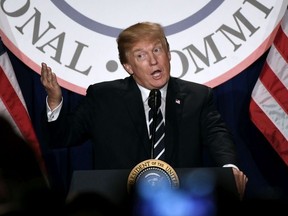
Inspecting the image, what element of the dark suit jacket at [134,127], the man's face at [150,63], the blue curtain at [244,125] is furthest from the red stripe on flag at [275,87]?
the man's face at [150,63]

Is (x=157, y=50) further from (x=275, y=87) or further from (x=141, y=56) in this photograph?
(x=275, y=87)

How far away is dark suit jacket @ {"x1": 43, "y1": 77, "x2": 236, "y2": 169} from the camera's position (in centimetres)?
193

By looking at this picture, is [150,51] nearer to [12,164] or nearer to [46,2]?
[46,2]

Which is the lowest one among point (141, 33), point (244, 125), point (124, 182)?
point (244, 125)

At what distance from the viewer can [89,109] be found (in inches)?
83.1

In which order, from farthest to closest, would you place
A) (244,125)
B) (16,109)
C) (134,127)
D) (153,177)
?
1. (244,125)
2. (16,109)
3. (134,127)
4. (153,177)

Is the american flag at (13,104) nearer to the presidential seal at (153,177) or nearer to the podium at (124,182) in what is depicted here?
the podium at (124,182)

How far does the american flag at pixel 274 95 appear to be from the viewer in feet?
8.23

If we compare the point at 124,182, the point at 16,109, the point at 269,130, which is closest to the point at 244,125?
the point at 269,130

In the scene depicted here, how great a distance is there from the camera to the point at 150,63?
2.06 m

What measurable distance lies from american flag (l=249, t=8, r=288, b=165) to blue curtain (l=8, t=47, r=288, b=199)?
0.52ft

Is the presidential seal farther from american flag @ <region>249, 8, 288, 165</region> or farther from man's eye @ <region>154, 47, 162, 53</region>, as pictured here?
american flag @ <region>249, 8, 288, 165</region>

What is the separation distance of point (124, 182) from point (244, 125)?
4.51ft

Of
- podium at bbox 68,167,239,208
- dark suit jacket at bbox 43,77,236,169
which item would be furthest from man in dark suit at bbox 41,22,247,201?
podium at bbox 68,167,239,208
